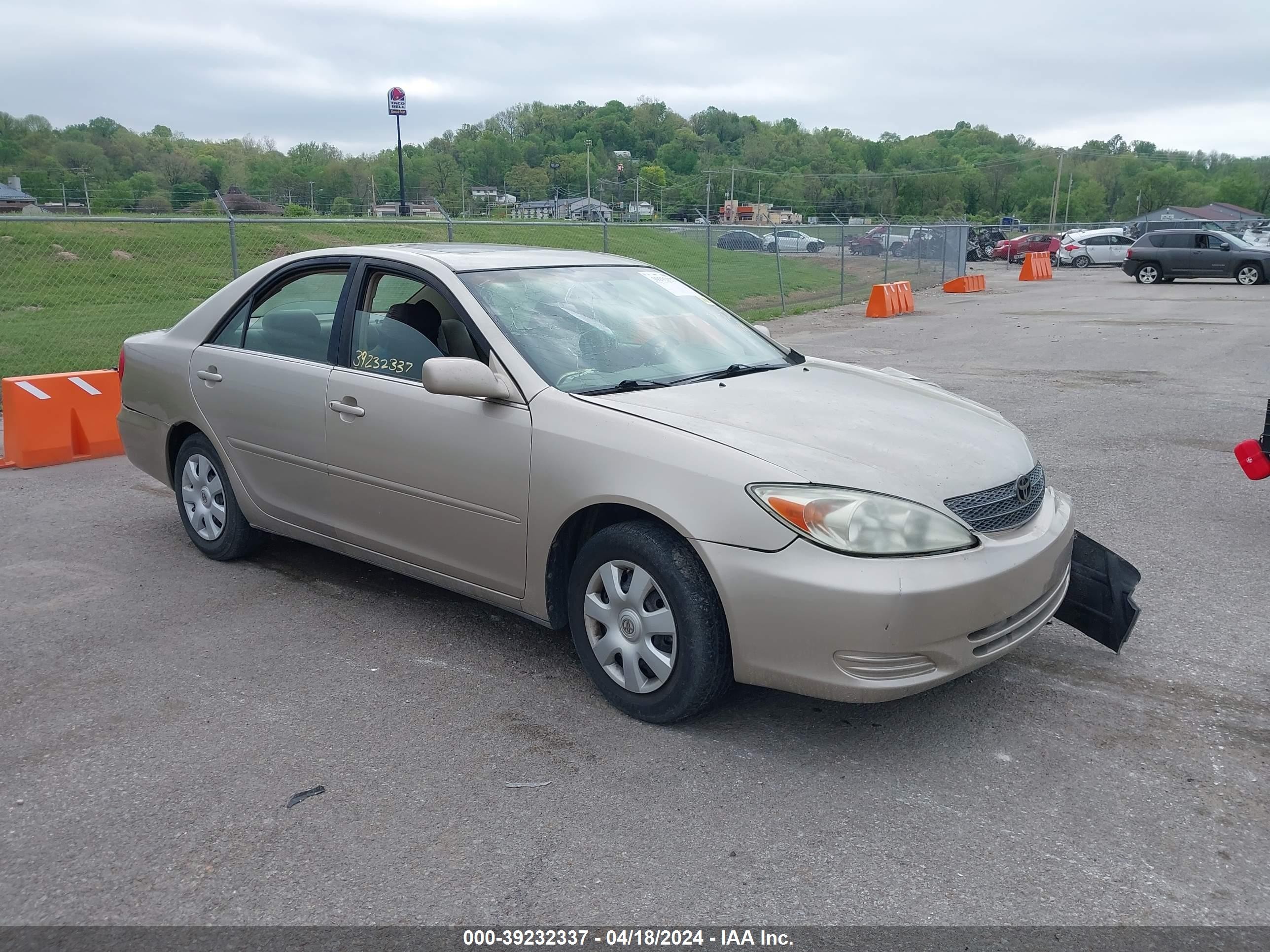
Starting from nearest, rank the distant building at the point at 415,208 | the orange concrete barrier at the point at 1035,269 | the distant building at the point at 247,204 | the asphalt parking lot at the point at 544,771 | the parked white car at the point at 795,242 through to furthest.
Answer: the asphalt parking lot at the point at 544,771 → the distant building at the point at 247,204 → the parked white car at the point at 795,242 → the distant building at the point at 415,208 → the orange concrete barrier at the point at 1035,269

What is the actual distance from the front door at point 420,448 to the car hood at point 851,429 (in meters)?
0.48

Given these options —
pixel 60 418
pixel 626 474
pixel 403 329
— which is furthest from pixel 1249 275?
pixel 626 474

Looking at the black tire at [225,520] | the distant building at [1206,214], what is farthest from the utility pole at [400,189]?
the distant building at [1206,214]

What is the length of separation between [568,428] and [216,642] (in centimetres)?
189

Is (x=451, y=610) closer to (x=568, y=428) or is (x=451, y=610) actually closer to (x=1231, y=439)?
(x=568, y=428)

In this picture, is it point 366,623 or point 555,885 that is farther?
point 366,623

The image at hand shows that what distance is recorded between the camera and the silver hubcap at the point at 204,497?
547 centimetres

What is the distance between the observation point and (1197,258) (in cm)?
2962

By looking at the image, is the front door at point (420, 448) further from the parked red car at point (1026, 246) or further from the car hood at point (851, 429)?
the parked red car at point (1026, 246)

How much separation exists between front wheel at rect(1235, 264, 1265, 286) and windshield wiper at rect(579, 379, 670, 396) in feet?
99.4

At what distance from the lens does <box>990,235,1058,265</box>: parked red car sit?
43.2 metres

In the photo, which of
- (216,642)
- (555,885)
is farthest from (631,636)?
(216,642)

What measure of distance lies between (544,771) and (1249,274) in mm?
31491

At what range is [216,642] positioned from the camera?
452 cm
